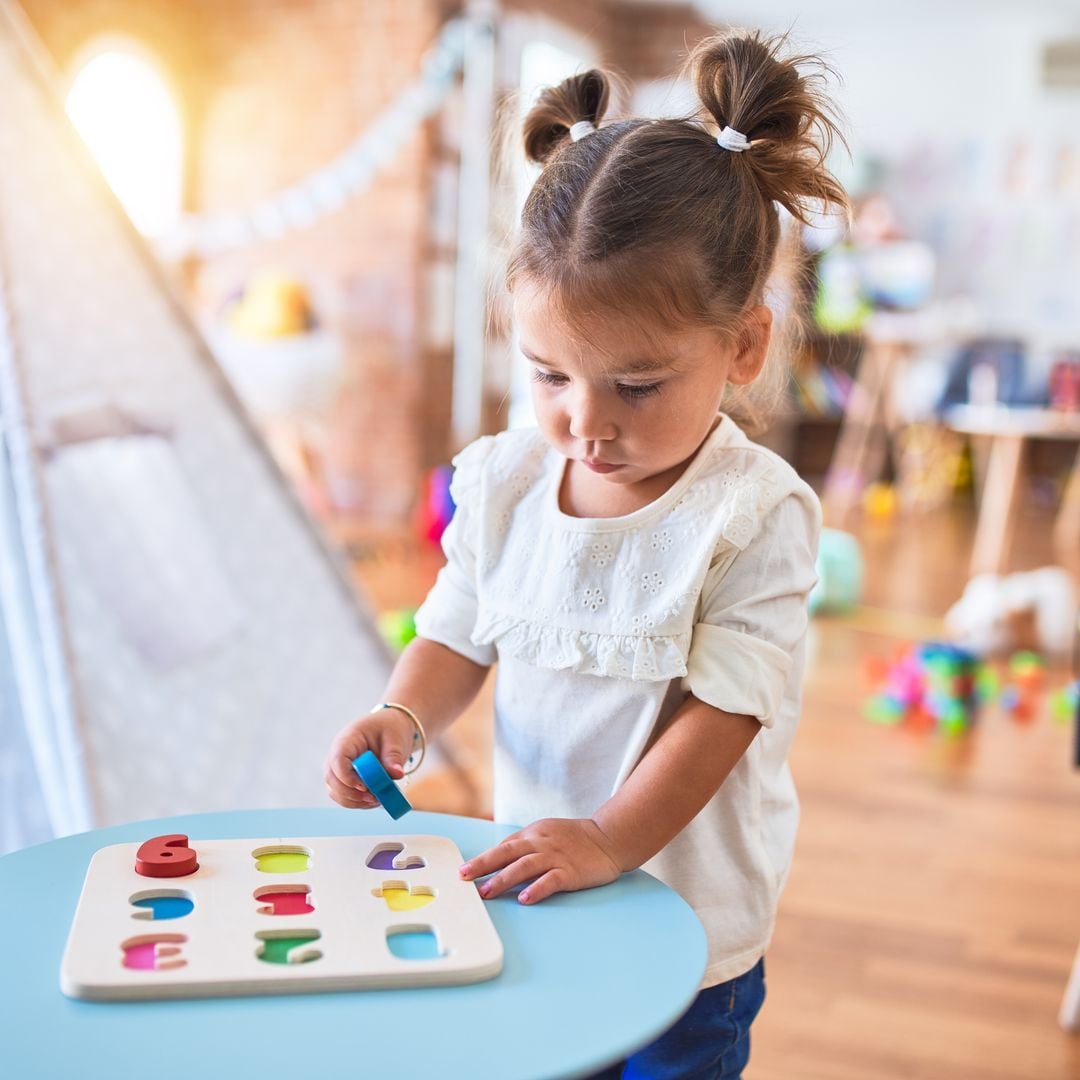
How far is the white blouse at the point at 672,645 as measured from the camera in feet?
2.59

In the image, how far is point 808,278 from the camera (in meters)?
0.91

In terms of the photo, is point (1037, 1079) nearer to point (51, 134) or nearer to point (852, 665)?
point (51, 134)

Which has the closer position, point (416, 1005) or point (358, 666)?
point (416, 1005)

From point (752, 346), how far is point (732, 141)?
0.12m

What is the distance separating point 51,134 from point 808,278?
3.18 ft

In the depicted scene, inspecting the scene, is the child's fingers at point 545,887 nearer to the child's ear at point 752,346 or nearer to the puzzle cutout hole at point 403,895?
the puzzle cutout hole at point 403,895

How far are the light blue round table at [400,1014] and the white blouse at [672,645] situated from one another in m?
0.15

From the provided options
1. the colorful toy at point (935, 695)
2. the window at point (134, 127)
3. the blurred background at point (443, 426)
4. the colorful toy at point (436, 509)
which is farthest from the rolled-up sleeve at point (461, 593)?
the window at point (134, 127)

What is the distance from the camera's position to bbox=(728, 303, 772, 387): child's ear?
81cm

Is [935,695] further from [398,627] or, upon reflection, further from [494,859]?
[494,859]

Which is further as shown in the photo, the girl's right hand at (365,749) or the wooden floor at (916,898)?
the wooden floor at (916,898)

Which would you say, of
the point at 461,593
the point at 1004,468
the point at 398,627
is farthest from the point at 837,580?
the point at 461,593

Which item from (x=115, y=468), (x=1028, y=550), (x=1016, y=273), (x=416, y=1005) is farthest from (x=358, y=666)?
(x=1016, y=273)

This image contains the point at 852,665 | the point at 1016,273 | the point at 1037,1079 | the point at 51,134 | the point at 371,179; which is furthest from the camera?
the point at 1016,273
